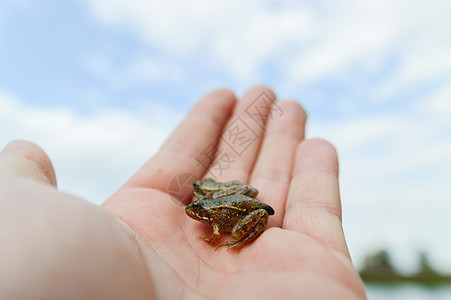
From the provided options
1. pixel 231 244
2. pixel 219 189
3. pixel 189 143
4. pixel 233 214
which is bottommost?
pixel 231 244

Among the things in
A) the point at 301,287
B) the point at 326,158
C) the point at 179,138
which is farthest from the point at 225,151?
the point at 301,287

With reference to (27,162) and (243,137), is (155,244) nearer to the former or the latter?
(27,162)

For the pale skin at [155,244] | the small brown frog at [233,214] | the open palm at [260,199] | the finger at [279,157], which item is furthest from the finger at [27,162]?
the finger at [279,157]

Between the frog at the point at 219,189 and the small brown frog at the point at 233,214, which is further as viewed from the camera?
the frog at the point at 219,189

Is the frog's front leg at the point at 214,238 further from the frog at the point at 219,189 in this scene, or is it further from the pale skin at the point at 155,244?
the frog at the point at 219,189

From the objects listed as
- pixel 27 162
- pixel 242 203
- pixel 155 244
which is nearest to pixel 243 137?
pixel 242 203

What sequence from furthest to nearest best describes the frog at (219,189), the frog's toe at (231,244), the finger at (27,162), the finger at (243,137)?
the finger at (243,137)
the frog at (219,189)
the frog's toe at (231,244)
the finger at (27,162)
